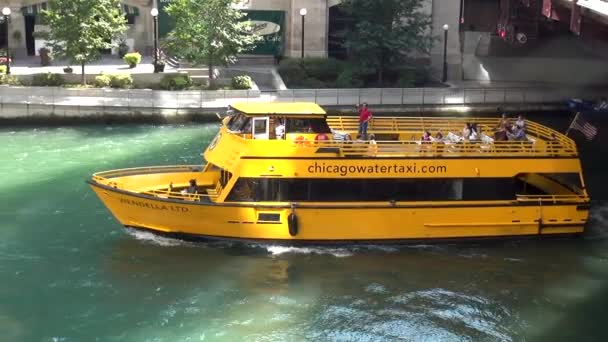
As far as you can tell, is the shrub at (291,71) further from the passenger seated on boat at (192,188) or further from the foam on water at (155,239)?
the foam on water at (155,239)

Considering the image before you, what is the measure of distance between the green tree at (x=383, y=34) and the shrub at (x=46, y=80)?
626 inches

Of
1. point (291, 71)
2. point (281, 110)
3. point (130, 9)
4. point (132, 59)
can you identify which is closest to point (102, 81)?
point (132, 59)

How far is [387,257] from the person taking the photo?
66.0 feet

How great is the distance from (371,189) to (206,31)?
78.1ft

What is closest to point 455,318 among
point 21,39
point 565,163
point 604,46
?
point 565,163

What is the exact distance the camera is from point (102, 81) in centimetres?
3969

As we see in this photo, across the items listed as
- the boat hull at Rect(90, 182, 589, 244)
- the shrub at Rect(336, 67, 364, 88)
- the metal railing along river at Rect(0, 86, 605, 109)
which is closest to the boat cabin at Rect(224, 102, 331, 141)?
the boat hull at Rect(90, 182, 589, 244)

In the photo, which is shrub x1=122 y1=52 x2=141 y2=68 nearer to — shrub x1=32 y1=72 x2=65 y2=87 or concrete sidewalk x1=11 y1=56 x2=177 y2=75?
concrete sidewalk x1=11 y1=56 x2=177 y2=75

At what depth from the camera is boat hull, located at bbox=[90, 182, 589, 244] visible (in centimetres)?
1975

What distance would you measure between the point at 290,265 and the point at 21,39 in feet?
126

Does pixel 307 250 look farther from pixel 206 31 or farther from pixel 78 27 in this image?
pixel 78 27

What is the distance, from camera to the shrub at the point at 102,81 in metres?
39.7

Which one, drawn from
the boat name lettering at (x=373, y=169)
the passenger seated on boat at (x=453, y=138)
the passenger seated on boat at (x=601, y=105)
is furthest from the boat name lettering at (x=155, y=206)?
the passenger seated on boat at (x=601, y=105)

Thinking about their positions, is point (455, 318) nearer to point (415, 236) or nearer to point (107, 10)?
point (415, 236)
